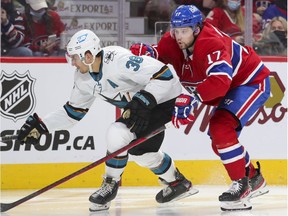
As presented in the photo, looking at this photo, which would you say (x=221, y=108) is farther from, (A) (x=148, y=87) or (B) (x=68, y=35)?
(B) (x=68, y=35)

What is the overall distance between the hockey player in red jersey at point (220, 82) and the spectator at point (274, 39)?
4.79 ft

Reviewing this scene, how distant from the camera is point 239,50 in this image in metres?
5.14

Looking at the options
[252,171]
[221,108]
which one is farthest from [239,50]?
[252,171]

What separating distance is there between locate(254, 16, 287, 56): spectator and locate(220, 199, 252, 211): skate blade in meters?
1.87

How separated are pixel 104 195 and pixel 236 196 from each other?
2.30 feet

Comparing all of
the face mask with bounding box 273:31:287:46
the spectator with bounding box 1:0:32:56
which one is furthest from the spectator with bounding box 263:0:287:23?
the spectator with bounding box 1:0:32:56

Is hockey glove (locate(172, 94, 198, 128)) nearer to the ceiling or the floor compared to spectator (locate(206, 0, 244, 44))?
nearer to the ceiling

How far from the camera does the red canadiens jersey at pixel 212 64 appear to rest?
15.9 feet

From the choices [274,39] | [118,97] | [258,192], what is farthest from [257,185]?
[274,39]

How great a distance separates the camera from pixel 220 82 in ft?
15.8

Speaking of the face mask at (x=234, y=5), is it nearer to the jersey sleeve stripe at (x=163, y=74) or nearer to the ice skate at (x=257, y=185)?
the ice skate at (x=257, y=185)

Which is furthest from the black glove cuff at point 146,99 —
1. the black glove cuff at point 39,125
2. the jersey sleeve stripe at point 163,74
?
the black glove cuff at point 39,125

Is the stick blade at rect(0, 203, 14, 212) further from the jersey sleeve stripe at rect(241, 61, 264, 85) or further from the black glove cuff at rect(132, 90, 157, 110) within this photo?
the jersey sleeve stripe at rect(241, 61, 264, 85)

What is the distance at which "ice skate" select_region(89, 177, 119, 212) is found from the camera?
505 centimetres
